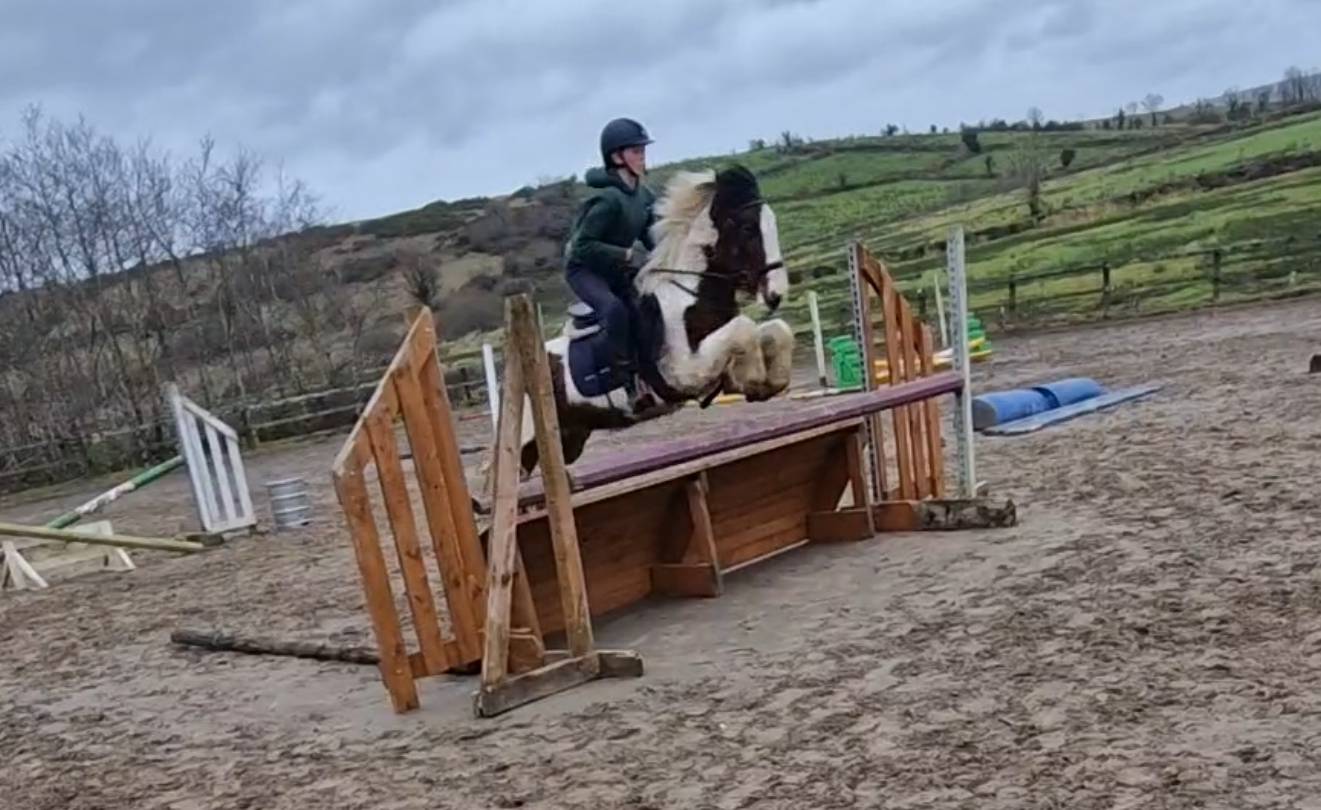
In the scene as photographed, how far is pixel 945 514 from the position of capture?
645 centimetres

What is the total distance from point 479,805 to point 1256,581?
8.79 ft

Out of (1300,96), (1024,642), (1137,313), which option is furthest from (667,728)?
(1300,96)

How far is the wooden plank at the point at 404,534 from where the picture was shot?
14.5 ft

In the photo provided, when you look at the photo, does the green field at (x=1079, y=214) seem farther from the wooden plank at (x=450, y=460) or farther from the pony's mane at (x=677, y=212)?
the wooden plank at (x=450, y=460)

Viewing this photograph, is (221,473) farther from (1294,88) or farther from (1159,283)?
(1294,88)

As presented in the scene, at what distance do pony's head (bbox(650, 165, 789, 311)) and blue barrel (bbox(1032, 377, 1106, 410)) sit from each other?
20.4 feet

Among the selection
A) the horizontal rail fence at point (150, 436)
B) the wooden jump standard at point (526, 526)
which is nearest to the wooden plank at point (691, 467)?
the wooden jump standard at point (526, 526)

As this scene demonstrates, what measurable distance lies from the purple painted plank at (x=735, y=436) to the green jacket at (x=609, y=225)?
79cm

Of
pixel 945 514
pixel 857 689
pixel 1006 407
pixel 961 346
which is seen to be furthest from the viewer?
pixel 1006 407

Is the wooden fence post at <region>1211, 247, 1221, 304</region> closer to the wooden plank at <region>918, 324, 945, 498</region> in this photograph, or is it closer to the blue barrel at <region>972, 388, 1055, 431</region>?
the blue barrel at <region>972, 388, 1055, 431</region>

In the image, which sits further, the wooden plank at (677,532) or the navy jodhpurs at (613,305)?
the wooden plank at (677,532)

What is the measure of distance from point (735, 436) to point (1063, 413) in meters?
5.84

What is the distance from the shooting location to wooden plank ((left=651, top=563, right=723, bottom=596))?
5699 millimetres

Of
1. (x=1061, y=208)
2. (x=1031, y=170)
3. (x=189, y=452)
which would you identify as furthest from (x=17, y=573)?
(x=1031, y=170)
